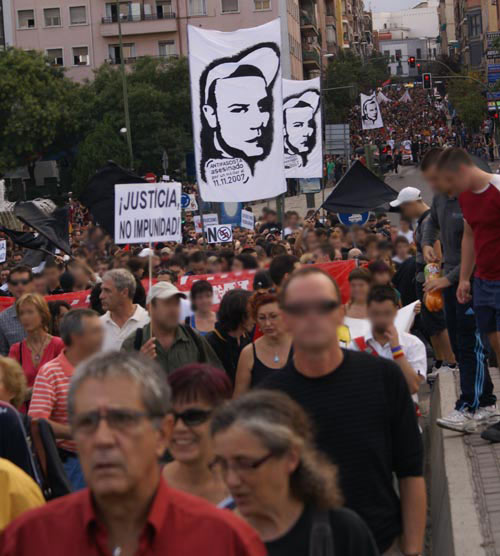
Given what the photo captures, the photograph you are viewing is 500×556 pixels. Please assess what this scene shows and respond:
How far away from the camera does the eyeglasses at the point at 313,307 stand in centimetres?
397

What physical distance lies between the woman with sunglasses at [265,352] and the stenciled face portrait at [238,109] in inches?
357

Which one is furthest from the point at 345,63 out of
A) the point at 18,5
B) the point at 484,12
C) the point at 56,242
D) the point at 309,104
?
the point at 56,242

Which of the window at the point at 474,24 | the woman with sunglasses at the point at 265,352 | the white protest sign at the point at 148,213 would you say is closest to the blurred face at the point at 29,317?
the woman with sunglasses at the point at 265,352

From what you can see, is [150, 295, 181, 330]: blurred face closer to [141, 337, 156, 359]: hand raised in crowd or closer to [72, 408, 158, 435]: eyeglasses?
[141, 337, 156, 359]: hand raised in crowd

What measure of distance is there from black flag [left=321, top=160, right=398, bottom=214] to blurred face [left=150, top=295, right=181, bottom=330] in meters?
10.6

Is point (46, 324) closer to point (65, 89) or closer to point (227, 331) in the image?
point (227, 331)

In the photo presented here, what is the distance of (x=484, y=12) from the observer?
118125mm

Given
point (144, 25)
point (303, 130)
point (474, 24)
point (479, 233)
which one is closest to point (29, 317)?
point (479, 233)

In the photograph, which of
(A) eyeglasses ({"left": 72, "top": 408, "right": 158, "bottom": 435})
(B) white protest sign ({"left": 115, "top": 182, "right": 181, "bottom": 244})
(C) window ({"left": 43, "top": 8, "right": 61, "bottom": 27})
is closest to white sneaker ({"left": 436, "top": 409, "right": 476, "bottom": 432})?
(B) white protest sign ({"left": 115, "top": 182, "right": 181, "bottom": 244})

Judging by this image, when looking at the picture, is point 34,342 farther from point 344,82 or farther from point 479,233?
point 344,82

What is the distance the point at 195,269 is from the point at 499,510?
22.4 ft

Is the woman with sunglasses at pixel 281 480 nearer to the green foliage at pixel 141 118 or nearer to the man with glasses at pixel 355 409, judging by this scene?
the man with glasses at pixel 355 409

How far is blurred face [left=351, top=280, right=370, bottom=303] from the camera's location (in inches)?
280

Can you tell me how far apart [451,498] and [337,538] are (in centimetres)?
368
